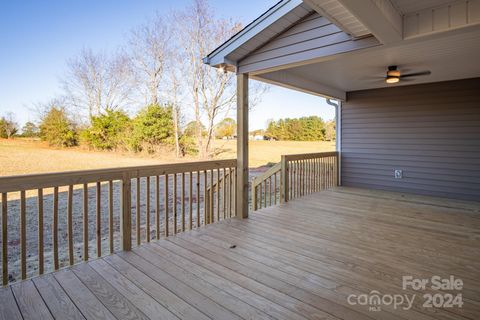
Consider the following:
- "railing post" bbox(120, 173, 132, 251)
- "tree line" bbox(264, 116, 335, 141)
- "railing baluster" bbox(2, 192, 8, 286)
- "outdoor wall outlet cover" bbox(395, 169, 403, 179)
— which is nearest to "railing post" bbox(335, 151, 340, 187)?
"outdoor wall outlet cover" bbox(395, 169, 403, 179)

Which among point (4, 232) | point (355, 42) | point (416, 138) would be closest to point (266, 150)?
point (416, 138)

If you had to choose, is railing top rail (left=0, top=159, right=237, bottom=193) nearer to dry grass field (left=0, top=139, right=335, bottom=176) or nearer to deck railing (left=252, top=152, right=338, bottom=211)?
deck railing (left=252, top=152, right=338, bottom=211)

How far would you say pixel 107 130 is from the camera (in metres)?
13.6

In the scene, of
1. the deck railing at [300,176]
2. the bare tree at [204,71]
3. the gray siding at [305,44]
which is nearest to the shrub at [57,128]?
the bare tree at [204,71]

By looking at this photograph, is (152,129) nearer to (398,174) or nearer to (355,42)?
(398,174)

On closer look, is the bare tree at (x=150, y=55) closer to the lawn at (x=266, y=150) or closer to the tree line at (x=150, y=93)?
the tree line at (x=150, y=93)

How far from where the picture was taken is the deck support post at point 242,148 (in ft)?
12.7

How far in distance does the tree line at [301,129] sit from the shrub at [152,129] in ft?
29.4

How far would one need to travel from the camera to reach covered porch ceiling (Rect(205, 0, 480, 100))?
2367 mm

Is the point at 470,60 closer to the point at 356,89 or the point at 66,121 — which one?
the point at 356,89

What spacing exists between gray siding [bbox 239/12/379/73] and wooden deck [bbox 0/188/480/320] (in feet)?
7.19

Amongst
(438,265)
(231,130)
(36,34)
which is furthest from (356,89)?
(36,34)

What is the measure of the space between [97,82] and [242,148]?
12.8 m

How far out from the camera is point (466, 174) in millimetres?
5125
